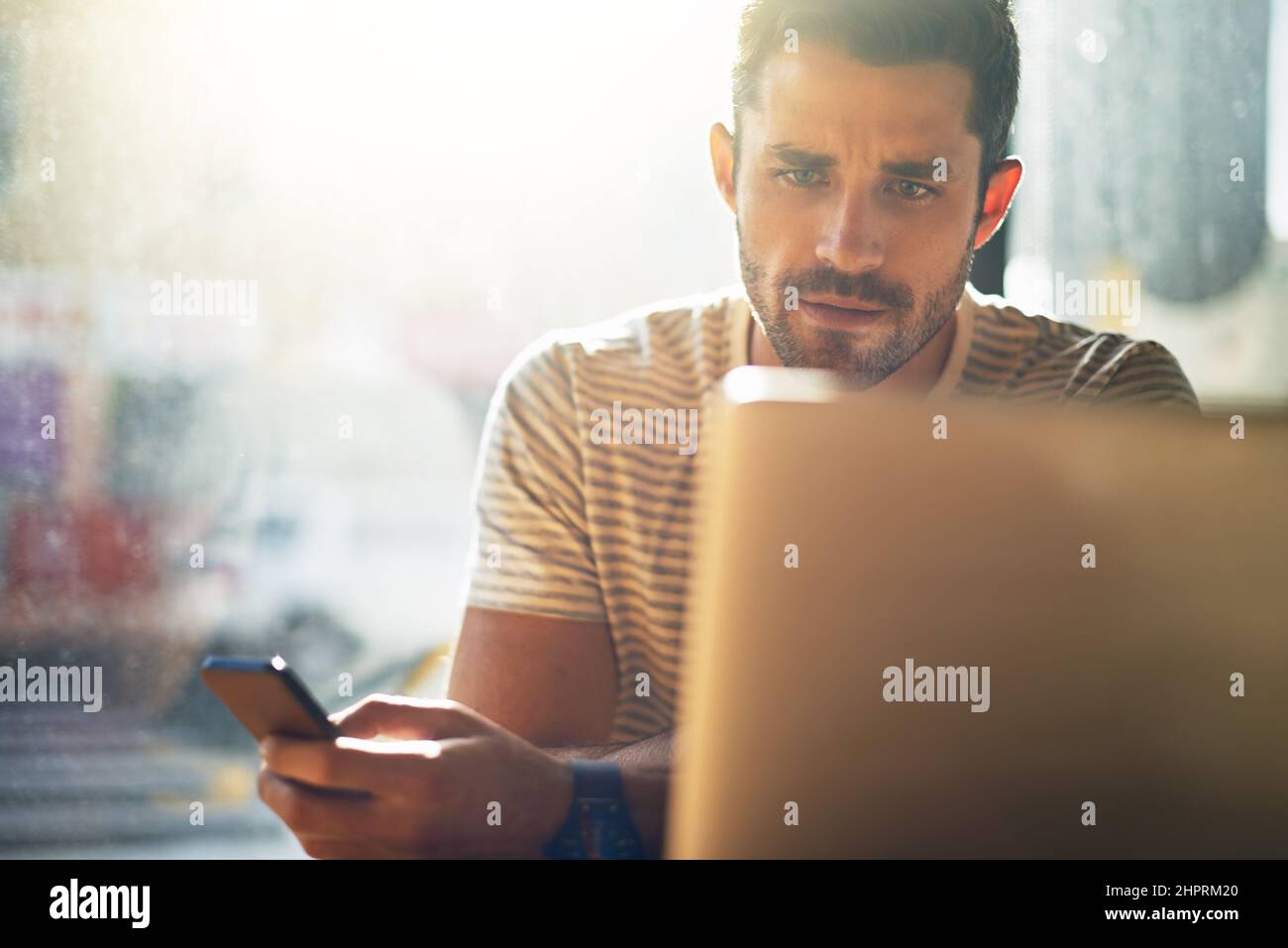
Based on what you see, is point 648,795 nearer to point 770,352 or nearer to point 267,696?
point 267,696

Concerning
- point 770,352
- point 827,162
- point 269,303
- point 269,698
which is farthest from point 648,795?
point 269,303

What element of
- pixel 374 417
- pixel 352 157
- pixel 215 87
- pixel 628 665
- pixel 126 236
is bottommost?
pixel 628 665

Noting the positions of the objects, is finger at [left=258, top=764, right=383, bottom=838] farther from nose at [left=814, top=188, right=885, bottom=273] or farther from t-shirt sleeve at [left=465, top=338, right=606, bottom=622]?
nose at [left=814, top=188, right=885, bottom=273]

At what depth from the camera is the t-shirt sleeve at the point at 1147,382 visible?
1391 millimetres

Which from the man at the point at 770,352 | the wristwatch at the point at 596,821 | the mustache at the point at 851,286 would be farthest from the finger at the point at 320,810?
the mustache at the point at 851,286

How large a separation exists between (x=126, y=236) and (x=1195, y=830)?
1.69 metres

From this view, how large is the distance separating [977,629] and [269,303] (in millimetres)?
1444

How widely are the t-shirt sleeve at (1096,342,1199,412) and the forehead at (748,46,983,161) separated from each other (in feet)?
1.22

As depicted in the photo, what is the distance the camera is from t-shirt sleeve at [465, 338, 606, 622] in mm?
1309

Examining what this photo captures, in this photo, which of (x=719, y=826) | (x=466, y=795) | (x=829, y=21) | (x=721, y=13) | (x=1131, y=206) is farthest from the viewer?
(x=1131, y=206)

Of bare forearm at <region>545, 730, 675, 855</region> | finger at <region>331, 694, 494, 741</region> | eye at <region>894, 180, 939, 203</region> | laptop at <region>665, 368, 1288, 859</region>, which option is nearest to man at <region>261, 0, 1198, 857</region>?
eye at <region>894, 180, 939, 203</region>

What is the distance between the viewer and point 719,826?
0.58m

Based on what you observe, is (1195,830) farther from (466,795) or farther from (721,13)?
(721,13)

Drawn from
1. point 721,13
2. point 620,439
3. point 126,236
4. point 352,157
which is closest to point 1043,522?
point 620,439
